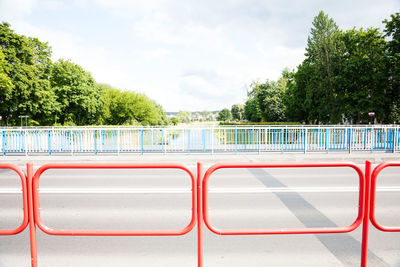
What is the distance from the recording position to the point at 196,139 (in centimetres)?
1427

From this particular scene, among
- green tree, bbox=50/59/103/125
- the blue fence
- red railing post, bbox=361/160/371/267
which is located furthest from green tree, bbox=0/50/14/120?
red railing post, bbox=361/160/371/267

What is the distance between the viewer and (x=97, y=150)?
1397 cm

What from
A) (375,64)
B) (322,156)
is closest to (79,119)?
(322,156)

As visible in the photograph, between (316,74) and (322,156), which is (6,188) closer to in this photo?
(322,156)

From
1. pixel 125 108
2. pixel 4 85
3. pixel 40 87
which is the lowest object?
pixel 4 85

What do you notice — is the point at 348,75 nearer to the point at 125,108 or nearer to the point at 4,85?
the point at 4,85

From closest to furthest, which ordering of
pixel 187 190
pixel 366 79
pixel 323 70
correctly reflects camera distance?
pixel 187 190 → pixel 366 79 → pixel 323 70

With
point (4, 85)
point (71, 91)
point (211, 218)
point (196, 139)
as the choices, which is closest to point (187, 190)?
point (211, 218)

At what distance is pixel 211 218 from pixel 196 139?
974 cm

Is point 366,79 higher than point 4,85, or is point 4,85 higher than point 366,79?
point 366,79

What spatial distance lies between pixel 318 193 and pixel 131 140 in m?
10.5

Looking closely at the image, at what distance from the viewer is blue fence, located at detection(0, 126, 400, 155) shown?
13672mm

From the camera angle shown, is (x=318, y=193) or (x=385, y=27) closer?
(x=318, y=193)

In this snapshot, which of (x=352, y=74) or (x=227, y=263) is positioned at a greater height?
(x=352, y=74)
